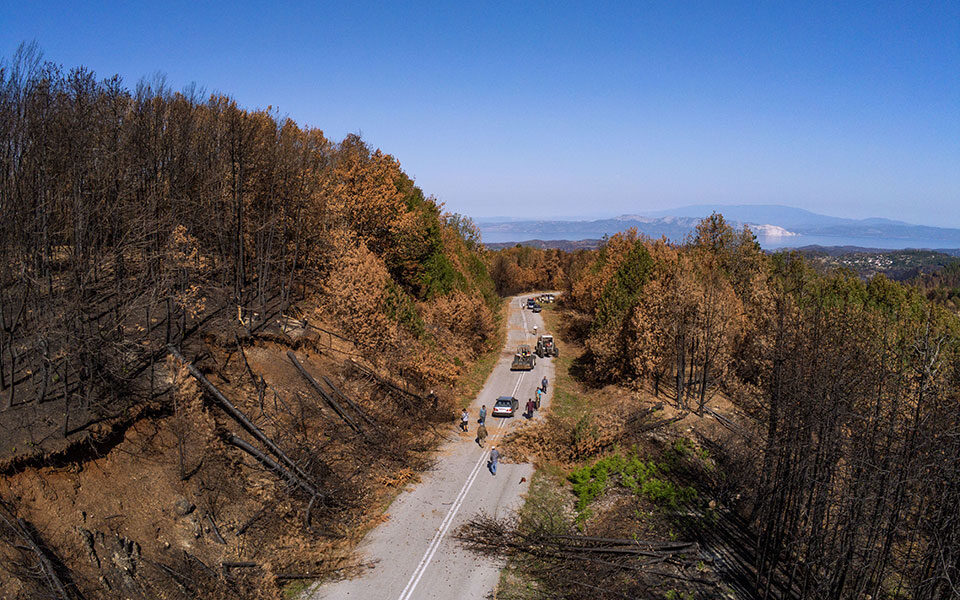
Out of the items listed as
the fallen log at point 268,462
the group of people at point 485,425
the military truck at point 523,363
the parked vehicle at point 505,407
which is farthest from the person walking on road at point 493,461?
the military truck at point 523,363

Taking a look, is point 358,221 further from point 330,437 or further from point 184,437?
point 184,437

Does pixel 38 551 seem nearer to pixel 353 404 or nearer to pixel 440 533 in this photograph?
pixel 440 533

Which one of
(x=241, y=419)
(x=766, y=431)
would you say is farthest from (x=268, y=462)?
(x=766, y=431)

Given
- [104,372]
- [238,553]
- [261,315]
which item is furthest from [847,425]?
[261,315]

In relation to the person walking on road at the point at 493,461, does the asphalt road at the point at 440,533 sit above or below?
below

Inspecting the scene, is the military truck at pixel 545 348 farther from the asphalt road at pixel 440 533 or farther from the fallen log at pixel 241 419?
the fallen log at pixel 241 419

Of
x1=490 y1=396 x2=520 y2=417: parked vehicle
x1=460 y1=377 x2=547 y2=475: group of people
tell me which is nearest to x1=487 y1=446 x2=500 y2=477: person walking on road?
x1=460 y1=377 x2=547 y2=475: group of people
